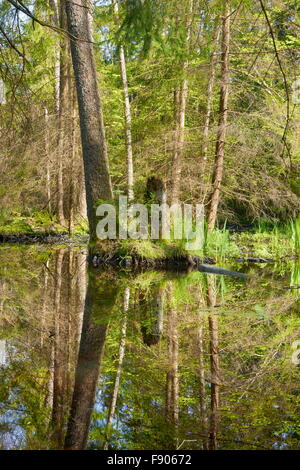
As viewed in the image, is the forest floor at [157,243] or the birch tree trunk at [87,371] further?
the forest floor at [157,243]

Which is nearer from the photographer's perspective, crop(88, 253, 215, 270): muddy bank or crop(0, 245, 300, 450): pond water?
crop(0, 245, 300, 450): pond water

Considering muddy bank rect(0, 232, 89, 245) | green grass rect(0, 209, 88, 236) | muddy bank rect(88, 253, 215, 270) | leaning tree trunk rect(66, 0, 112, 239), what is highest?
leaning tree trunk rect(66, 0, 112, 239)

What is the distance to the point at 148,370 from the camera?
2789mm

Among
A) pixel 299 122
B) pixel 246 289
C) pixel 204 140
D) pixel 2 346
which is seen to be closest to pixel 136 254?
pixel 246 289

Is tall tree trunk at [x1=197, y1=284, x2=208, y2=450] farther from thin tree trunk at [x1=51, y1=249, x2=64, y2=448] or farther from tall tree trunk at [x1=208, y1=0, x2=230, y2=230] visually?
tall tree trunk at [x1=208, y1=0, x2=230, y2=230]

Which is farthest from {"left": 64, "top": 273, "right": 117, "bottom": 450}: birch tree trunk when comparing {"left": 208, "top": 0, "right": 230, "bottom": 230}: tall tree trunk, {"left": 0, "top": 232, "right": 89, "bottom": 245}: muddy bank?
{"left": 0, "top": 232, "right": 89, "bottom": 245}: muddy bank

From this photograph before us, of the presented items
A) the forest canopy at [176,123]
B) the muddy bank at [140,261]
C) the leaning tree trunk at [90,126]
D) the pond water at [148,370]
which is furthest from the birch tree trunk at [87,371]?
the leaning tree trunk at [90,126]

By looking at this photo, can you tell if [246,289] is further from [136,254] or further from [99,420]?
[99,420]

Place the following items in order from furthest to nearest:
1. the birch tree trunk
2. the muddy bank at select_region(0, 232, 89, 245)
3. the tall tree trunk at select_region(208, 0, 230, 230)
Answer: the muddy bank at select_region(0, 232, 89, 245)
the tall tree trunk at select_region(208, 0, 230, 230)
the birch tree trunk

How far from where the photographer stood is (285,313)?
455cm

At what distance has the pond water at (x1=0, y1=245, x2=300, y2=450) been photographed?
1.96 meters

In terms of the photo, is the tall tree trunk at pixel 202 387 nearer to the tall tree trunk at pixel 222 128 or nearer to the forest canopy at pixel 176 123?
the forest canopy at pixel 176 123

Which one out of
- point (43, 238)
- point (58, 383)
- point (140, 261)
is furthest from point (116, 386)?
point (43, 238)

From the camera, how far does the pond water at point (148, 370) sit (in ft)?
6.42
